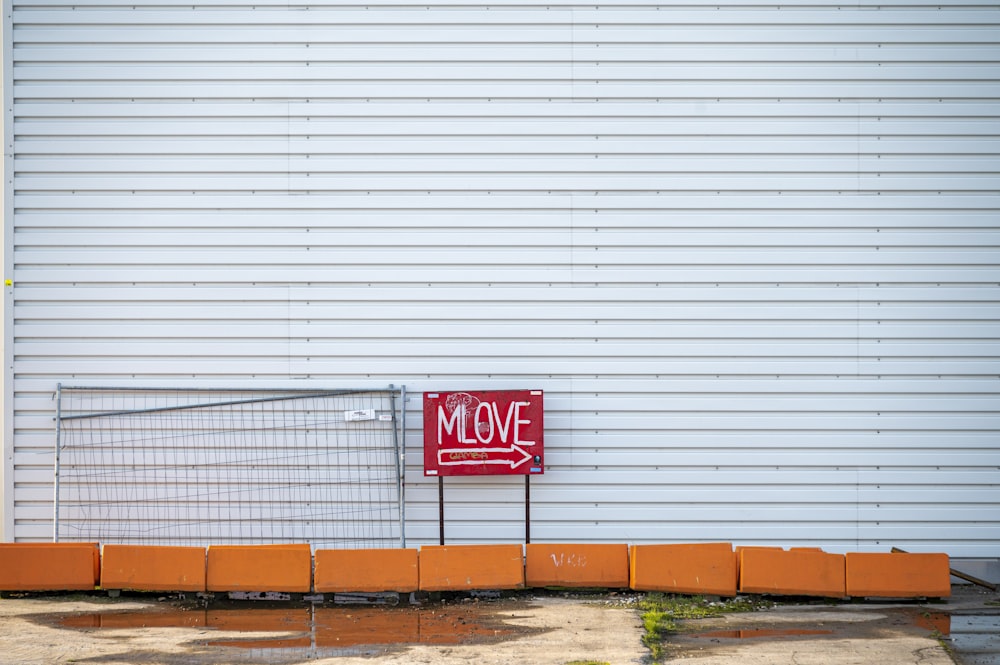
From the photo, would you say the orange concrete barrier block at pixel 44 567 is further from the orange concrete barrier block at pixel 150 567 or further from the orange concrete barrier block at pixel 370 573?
the orange concrete barrier block at pixel 370 573

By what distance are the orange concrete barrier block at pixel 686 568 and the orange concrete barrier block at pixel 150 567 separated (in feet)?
14.9

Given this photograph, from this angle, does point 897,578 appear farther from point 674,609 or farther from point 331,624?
point 331,624

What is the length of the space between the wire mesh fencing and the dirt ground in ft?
4.63

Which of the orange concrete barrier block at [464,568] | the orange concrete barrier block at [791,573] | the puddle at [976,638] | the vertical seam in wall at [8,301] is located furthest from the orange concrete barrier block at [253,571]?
the puddle at [976,638]

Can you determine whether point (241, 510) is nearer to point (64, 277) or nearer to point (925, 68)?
point (64, 277)

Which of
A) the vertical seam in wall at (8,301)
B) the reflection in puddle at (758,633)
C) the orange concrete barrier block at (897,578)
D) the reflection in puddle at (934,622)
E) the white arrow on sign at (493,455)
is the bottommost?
the reflection in puddle at (934,622)

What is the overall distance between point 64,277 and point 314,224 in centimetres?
301

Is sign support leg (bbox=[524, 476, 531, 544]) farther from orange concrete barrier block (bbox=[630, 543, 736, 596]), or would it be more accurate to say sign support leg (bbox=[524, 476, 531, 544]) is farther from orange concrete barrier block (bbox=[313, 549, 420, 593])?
orange concrete barrier block (bbox=[313, 549, 420, 593])

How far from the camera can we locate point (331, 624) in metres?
9.30

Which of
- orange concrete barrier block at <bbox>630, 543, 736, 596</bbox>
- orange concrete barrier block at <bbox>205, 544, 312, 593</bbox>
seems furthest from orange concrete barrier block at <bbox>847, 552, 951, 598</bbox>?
orange concrete barrier block at <bbox>205, 544, 312, 593</bbox>

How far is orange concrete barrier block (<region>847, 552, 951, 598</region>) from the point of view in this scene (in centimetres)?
1040

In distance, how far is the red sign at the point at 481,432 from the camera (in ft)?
36.6

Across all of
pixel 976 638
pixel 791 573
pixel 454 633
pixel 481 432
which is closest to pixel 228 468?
pixel 481 432

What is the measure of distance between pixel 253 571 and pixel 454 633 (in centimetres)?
255
